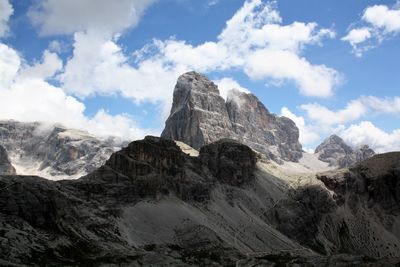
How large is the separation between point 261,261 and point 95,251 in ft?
192

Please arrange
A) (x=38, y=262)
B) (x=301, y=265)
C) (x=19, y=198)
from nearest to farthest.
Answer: (x=301, y=265), (x=38, y=262), (x=19, y=198)

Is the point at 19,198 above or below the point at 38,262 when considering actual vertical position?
above

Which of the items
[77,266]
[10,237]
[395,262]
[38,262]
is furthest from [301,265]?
[10,237]

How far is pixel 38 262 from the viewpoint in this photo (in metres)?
153

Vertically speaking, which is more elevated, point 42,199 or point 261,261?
point 42,199

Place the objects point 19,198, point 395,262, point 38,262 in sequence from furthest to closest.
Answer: point 19,198 → point 38,262 → point 395,262

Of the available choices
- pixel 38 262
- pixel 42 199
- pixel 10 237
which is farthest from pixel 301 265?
pixel 42 199

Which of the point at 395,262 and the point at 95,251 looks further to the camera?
the point at 95,251

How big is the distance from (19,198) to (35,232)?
18.8m

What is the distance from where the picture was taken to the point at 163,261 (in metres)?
172

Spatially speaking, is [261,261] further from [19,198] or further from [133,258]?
[19,198]

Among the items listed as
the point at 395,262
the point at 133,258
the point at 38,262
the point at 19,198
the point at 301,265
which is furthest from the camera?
the point at 19,198

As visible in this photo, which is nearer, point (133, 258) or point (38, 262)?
point (38, 262)

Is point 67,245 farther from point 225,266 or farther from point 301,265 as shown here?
point 301,265
